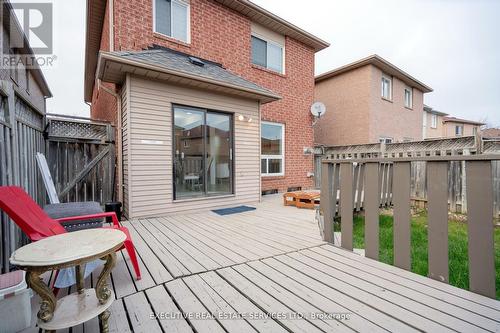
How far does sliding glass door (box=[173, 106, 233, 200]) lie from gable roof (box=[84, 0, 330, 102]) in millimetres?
4006

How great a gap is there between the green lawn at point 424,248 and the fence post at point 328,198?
0.71 meters

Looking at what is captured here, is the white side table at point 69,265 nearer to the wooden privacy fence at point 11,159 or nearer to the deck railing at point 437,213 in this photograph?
the wooden privacy fence at point 11,159

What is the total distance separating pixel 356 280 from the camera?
7.06ft

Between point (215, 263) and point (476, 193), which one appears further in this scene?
point (215, 263)

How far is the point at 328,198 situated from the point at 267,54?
22.8 feet

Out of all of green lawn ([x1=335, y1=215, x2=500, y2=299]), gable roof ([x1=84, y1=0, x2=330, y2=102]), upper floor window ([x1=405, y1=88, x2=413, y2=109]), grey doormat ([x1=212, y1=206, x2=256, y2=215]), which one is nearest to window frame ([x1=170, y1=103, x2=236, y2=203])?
grey doormat ([x1=212, y1=206, x2=256, y2=215])

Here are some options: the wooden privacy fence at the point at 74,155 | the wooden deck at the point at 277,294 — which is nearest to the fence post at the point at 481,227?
the wooden deck at the point at 277,294

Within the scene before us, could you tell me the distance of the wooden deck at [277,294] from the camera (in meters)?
1.56

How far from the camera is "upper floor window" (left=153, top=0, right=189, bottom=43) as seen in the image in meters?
6.04

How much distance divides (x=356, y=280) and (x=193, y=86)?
16.3ft

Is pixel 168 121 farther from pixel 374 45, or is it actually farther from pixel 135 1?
pixel 374 45

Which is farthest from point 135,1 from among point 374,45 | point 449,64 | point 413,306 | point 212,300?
point 449,64

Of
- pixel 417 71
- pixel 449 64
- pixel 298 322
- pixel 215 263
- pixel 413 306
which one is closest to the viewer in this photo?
pixel 298 322

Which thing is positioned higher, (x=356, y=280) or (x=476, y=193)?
(x=476, y=193)
